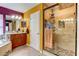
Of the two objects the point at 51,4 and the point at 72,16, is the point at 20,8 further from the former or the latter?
the point at 72,16

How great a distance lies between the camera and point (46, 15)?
1.73 meters

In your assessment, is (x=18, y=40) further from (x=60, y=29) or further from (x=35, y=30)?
(x=60, y=29)

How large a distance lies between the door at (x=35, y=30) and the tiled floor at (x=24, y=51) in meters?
0.08

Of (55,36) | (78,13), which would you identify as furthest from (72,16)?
(55,36)

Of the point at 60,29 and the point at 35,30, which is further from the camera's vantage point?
the point at 35,30

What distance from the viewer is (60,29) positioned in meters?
1.64

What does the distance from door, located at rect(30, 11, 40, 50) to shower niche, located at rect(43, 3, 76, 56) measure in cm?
12

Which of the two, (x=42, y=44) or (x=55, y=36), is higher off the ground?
(x=55, y=36)

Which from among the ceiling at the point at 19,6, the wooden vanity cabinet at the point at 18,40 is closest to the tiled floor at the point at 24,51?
the wooden vanity cabinet at the point at 18,40

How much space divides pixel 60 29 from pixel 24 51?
0.67 metres

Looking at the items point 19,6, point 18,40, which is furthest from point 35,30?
point 19,6

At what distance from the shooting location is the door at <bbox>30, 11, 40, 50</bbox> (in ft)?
5.69

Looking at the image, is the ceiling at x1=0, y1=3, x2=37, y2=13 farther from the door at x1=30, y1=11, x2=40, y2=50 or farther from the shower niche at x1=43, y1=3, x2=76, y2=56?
the shower niche at x1=43, y1=3, x2=76, y2=56

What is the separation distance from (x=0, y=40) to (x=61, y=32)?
3.11 ft
